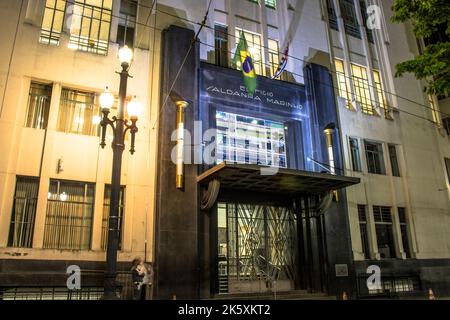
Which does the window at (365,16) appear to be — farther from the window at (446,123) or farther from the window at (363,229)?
the window at (363,229)

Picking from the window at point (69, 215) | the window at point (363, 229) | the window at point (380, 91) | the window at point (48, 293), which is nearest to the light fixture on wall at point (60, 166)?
the window at point (69, 215)

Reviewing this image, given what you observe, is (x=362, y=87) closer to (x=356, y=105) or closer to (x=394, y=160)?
(x=356, y=105)

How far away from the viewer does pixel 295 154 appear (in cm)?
1680

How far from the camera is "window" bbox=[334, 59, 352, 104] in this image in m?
19.7

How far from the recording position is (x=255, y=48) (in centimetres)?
1788

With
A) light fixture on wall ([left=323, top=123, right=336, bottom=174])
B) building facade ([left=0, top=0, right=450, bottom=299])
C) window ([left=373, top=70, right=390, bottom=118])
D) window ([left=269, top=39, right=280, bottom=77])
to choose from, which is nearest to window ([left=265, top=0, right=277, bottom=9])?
building facade ([left=0, top=0, right=450, bottom=299])

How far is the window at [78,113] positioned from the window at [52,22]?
199cm

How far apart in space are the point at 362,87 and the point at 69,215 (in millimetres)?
16330

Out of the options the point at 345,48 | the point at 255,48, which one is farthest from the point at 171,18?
the point at 345,48

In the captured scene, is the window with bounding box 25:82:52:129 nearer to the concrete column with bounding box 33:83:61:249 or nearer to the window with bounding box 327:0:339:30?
the concrete column with bounding box 33:83:61:249

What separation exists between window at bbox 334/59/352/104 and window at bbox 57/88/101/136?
12.3 metres

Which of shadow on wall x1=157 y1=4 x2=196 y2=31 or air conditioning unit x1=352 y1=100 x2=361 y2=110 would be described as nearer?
shadow on wall x1=157 y1=4 x2=196 y2=31

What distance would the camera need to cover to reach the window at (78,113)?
13281 millimetres

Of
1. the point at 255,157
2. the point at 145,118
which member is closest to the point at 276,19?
the point at 255,157
